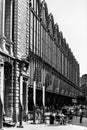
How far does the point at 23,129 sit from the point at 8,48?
9.54 meters

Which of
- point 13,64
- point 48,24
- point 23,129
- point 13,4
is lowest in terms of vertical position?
point 23,129

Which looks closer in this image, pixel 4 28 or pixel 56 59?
pixel 4 28

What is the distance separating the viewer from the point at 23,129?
28.2 meters

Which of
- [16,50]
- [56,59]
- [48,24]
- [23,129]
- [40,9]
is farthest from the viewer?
[56,59]

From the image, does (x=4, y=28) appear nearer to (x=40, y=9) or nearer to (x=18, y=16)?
(x=18, y=16)

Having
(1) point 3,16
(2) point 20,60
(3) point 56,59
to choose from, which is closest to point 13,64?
(2) point 20,60

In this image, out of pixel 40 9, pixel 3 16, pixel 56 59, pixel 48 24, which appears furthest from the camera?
pixel 56 59

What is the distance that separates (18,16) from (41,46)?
28.9m

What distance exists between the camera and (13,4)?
3678 cm

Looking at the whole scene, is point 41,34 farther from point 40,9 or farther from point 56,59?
point 56,59

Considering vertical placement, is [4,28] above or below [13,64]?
above

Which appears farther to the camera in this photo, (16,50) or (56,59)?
(56,59)

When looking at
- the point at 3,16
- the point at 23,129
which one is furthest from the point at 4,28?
the point at 23,129

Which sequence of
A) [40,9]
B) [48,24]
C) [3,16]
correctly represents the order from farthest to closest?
[48,24], [40,9], [3,16]
